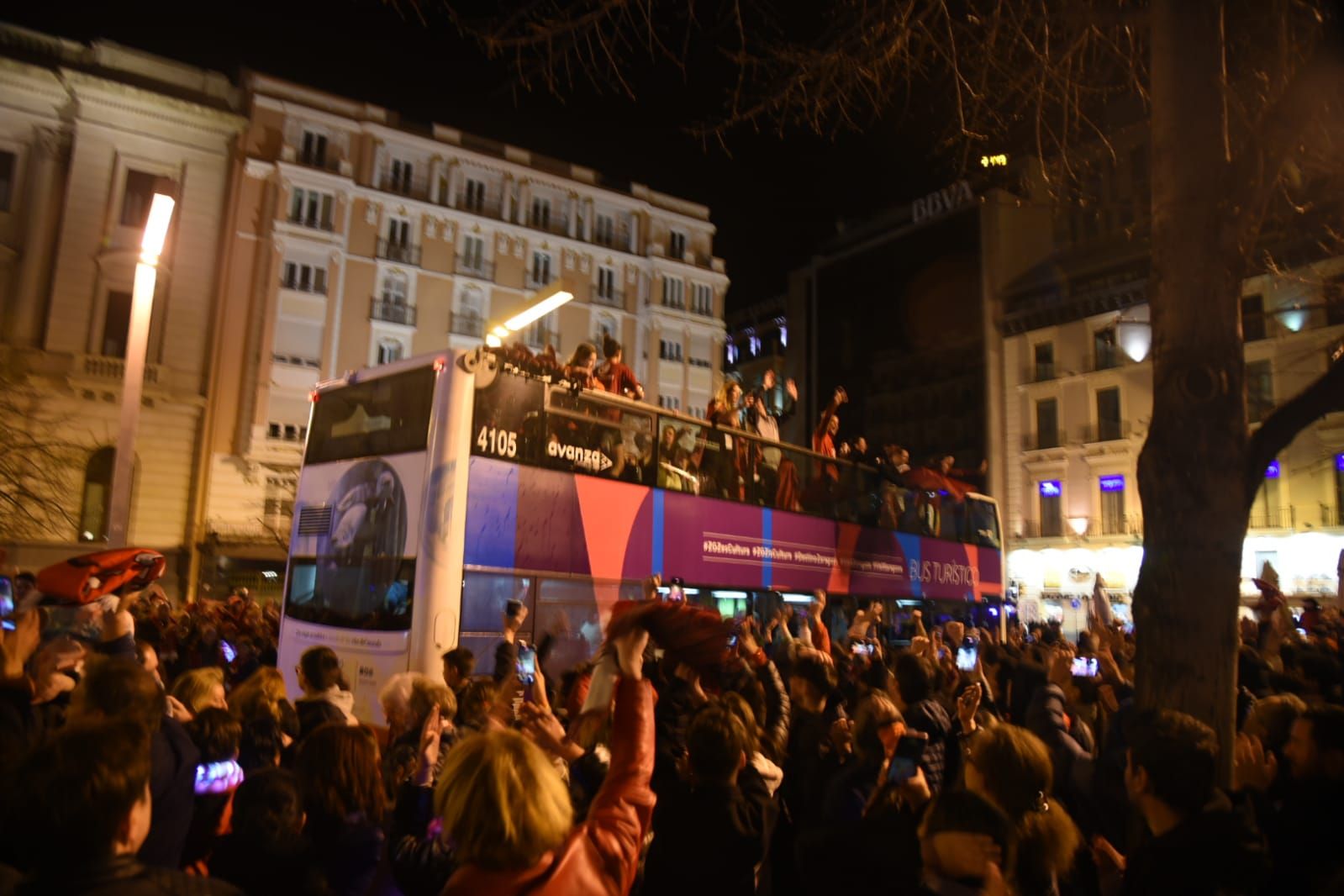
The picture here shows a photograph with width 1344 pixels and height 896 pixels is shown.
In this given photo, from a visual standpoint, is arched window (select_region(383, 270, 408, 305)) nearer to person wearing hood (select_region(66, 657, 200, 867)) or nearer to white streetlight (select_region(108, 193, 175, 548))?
white streetlight (select_region(108, 193, 175, 548))

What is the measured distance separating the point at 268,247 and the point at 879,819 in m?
35.3

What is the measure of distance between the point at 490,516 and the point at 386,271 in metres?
29.9

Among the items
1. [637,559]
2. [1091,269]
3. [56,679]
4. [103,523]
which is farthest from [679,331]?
[56,679]

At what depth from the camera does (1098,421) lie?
121 feet

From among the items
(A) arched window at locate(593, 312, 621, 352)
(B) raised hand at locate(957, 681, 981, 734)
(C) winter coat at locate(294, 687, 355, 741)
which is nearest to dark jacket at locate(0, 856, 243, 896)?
(C) winter coat at locate(294, 687, 355, 741)

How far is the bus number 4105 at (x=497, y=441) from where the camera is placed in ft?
30.3

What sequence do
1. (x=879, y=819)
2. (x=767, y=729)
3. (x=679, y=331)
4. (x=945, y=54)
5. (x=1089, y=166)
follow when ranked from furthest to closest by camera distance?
(x=679, y=331), (x=1089, y=166), (x=945, y=54), (x=767, y=729), (x=879, y=819)

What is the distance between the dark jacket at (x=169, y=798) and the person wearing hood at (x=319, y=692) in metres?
1.80

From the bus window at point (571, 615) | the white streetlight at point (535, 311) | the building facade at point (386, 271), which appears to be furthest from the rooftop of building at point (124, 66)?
the bus window at point (571, 615)

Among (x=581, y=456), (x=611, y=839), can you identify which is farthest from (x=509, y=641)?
(x=611, y=839)

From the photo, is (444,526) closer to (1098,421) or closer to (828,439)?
(828,439)

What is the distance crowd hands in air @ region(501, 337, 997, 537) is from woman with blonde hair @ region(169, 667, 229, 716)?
5.38 meters

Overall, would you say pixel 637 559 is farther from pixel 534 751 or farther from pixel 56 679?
pixel 534 751

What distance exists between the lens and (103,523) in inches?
1163
